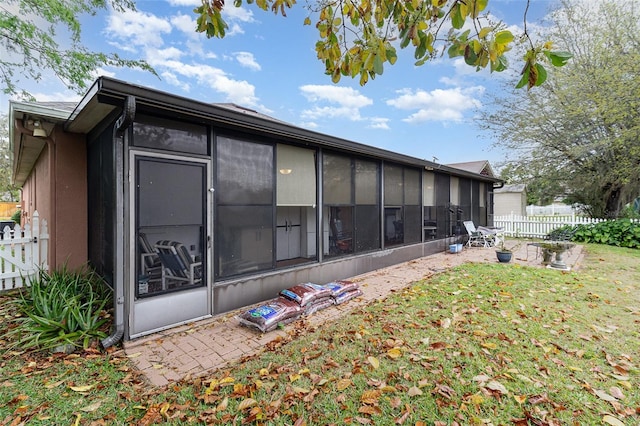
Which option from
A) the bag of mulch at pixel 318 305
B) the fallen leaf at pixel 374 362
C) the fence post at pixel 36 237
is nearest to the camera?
the fallen leaf at pixel 374 362

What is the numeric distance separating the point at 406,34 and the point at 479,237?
10386 mm

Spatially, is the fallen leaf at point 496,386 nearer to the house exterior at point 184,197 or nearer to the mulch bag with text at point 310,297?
the mulch bag with text at point 310,297

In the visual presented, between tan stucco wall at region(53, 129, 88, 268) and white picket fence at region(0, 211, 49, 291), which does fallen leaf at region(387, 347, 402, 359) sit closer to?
tan stucco wall at region(53, 129, 88, 268)

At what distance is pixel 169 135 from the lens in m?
3.58

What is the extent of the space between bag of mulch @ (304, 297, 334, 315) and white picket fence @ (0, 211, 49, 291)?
453 centimetres

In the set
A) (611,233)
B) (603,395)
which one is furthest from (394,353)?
(611,233)

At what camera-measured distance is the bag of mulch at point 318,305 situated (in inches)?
163

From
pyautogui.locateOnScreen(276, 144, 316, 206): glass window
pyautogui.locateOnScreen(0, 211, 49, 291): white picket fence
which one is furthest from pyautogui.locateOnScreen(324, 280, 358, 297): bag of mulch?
pyautogui.locateOnScreen(0, 211, 49, 291): white picket fence

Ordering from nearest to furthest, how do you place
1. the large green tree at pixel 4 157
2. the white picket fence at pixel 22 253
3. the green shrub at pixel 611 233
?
the white picket fence at pixel 22 253 < the green shrub at pixel 611 233 < the large green tree at pixel 4 157

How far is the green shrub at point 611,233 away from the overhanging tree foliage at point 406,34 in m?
10.7

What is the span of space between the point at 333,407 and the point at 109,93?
3.37 m

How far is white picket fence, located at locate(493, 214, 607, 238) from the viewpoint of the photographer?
12812 millimetres

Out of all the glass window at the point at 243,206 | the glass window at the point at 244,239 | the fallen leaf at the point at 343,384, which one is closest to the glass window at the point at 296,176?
the glass window at the point at 243,206

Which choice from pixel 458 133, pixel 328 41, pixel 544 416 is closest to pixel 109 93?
pixel 328 41
